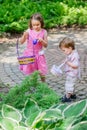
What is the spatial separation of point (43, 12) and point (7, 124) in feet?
34.8

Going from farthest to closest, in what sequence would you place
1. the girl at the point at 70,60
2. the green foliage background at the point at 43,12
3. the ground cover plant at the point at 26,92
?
the green foliage background at the point at 43,12 → the girl at the point at 70,60 → the ground cover plant at the point at 26,92

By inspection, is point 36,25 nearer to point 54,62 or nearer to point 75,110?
point 54,62

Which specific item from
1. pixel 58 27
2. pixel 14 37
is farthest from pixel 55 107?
pixel 58 27

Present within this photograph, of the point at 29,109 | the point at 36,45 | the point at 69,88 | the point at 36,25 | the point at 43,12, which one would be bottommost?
the point at 69,88

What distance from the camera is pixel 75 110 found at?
297 centimetres

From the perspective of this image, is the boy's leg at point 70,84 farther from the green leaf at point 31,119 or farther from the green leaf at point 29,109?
the green leaf at point 31,119

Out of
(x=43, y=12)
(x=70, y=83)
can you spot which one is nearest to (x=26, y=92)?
(x=70, y=83)

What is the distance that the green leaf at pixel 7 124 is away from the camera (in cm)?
273

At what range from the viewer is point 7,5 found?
13.9 metres

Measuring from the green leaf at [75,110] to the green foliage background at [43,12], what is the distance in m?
8.58

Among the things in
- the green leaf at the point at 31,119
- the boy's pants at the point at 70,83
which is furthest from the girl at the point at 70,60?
the green leaf at the point at 31,119

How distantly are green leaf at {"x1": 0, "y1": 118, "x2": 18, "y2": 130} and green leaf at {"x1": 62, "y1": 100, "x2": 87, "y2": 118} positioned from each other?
0.39 metres

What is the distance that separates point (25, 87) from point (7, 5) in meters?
10.5

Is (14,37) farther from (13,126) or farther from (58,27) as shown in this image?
(13,126)
